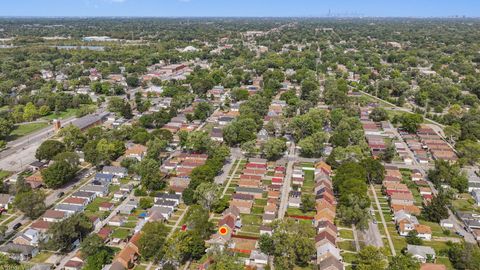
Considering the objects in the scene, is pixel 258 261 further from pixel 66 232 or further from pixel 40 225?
pixel 40 225

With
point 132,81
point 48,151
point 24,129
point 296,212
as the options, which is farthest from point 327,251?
point 132,81

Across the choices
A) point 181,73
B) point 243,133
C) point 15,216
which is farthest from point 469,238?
point 181,73

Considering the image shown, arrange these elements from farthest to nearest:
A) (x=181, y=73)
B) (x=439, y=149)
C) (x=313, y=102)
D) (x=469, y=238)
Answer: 1. (x=181, y=73)
2. (x=313, y=102)
3. (x=439, y=149)
4. (x=469, y=238)

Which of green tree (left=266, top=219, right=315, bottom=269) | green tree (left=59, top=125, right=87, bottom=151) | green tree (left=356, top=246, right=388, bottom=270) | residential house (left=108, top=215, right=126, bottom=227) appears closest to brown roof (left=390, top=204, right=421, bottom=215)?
green tree (left=356, top=246, right=388, bottom=270)

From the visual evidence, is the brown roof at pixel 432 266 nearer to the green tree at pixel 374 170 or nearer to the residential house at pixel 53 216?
the green tree at pixel 374 170

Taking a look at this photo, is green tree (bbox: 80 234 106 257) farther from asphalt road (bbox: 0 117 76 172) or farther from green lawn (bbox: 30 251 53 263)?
asphalt road (bbox: 0 117 76 172)

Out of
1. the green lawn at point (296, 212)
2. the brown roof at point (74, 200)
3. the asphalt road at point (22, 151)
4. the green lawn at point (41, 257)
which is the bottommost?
the green lawn at point (296, 212)

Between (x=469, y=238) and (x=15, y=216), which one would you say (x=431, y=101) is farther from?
(x=15, y=216)

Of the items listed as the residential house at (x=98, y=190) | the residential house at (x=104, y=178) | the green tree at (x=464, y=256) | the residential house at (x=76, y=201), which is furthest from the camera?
the residential house at (x=104, y=178)

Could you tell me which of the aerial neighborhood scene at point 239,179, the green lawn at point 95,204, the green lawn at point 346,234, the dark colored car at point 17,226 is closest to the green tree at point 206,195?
the aerial neighborhood scene at point 239,179
